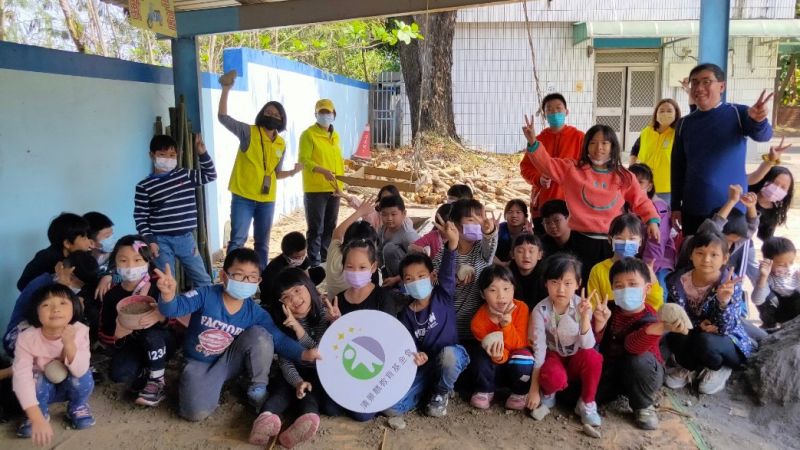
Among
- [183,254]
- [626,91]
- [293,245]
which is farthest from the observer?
[626,91]

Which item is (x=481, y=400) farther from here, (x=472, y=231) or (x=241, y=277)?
(x=241, y=277)

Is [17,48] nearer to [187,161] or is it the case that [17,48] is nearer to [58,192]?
[58,192]

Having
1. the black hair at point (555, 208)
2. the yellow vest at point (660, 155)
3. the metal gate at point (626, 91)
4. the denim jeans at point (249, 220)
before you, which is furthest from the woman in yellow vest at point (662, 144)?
the metal gate at point (626, 91)

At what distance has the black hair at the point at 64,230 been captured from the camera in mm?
3824

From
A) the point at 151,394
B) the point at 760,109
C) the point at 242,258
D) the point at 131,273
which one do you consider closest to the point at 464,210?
the point at 242,258

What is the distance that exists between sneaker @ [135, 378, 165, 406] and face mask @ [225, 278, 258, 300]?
2.22ft

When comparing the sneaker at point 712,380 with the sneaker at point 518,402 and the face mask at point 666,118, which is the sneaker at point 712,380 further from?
the face mask at point 666,118

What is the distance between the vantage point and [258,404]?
3.45 metres

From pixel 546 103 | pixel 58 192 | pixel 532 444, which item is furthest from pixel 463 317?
pixel 58 192

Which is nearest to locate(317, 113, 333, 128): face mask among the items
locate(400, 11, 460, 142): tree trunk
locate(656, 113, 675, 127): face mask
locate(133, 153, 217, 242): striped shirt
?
locate(133, 153, 217, 242): striped shirt

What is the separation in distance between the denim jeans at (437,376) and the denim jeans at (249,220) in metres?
2.20

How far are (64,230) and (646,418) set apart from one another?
3337 mm

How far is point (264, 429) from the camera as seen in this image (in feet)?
10.3

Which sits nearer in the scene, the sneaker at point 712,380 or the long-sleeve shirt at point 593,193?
the sneaker at point 712,380
